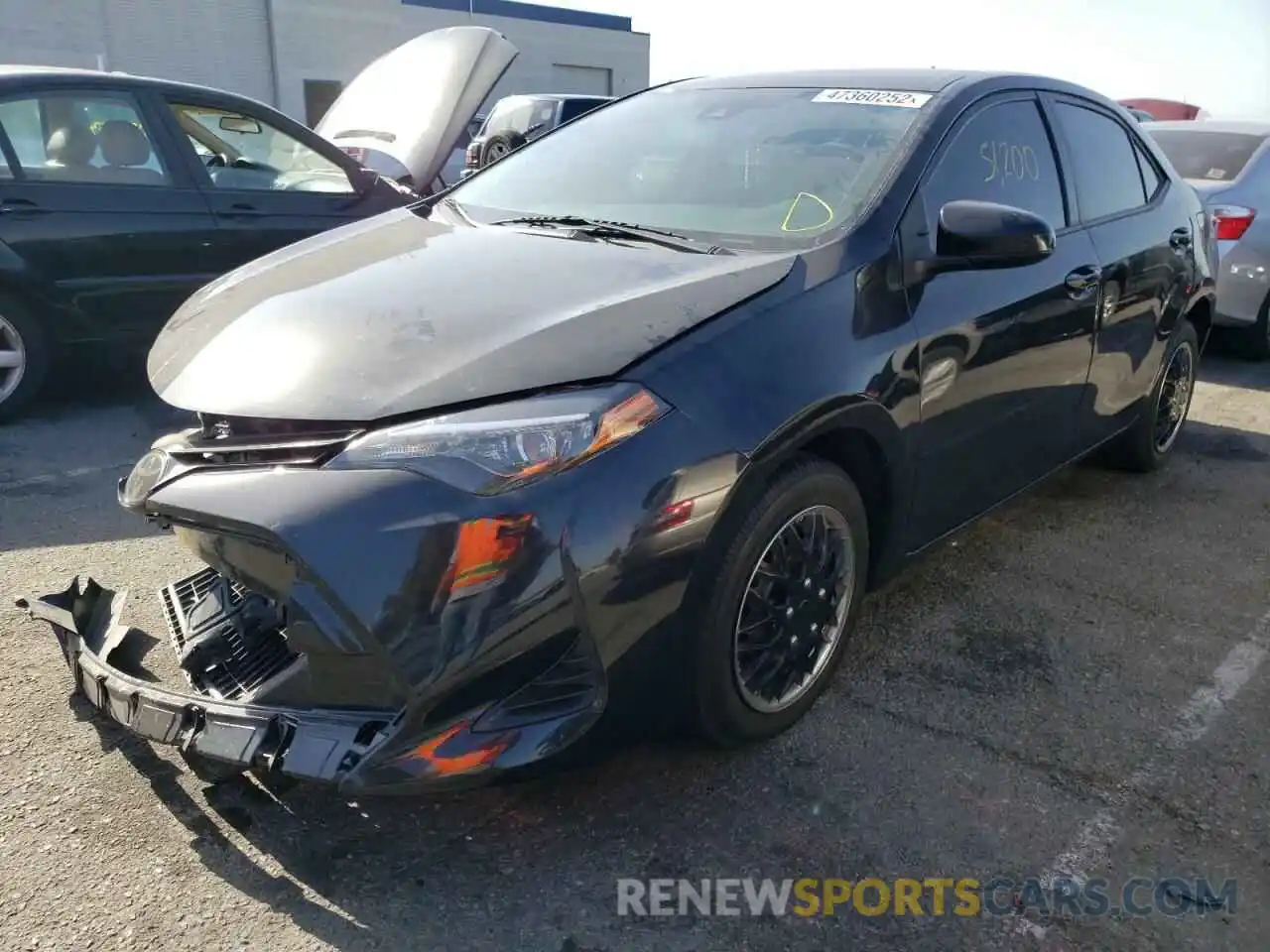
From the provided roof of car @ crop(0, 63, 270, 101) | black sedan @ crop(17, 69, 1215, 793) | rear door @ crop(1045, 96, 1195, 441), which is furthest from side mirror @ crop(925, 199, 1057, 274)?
roof of car @ crop(0, 63, 270, 101)

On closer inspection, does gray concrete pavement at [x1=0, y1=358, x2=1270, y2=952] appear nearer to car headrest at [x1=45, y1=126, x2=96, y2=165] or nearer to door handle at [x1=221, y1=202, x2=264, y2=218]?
car headrest at [x1=45, y1=126, x2=96, y2=165]

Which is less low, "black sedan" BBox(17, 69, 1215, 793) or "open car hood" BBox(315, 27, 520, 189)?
"open car hood" BBox(315, 27, 520, 189)

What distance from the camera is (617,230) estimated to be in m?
2.98

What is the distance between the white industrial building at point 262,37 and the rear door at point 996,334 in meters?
27.3

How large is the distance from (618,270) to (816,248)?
523 millimetres

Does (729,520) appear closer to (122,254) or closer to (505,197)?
(505,197)

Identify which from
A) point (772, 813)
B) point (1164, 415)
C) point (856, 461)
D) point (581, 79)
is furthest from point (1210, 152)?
point (581, 79)

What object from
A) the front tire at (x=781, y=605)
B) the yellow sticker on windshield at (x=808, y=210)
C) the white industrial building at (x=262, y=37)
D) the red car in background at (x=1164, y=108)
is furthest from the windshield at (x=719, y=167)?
the white industrial building at (x=262, y=37)

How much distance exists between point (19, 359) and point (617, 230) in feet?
12.0

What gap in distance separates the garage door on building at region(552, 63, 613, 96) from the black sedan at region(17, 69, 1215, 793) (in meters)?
35.3

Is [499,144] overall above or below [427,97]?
below

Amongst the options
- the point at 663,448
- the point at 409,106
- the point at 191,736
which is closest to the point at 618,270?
the point at 663,448

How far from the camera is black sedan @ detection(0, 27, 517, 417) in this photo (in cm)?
505

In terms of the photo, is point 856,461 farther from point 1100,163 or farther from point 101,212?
point 101,212
